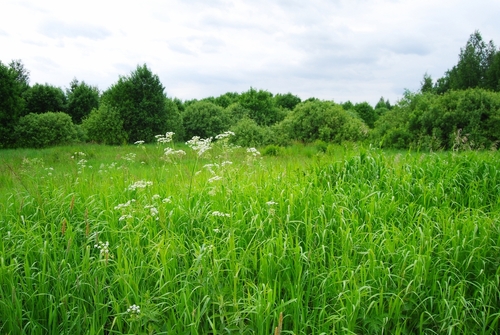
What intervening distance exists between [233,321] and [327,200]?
2.49 m

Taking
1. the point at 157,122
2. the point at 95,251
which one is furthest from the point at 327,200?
the point at 157,122

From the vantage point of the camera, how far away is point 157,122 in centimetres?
2261

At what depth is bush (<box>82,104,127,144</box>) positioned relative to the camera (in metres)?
21.8

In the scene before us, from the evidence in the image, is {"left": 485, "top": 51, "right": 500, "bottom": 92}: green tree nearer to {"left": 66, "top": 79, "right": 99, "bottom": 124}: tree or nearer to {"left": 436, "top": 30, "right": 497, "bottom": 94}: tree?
{"left": 436, "top": 30, "right": 497, "bottom": 94}: tree

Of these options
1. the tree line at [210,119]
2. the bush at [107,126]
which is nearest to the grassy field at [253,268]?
the tree line at [210,119]

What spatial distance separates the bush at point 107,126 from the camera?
2175 cm

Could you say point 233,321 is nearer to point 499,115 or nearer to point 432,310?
point 432,310

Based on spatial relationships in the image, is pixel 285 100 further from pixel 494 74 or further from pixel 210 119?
pixel 210 119

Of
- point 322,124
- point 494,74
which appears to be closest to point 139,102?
point 322,124

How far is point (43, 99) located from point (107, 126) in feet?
52.4

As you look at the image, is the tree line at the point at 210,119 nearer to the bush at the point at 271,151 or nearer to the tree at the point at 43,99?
the tree at the point at 43,99

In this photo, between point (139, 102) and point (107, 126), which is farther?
point (139, 102)

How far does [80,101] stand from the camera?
115ft

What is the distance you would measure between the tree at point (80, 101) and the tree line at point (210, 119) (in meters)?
0.09
